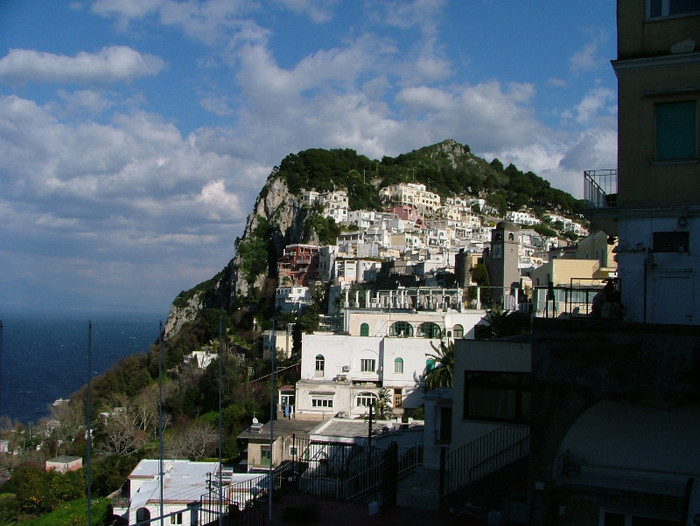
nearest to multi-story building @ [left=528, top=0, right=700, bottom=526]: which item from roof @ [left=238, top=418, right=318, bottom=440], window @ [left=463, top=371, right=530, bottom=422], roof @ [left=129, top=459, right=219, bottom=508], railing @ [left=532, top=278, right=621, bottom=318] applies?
railing @ [left=532, top=278, right=621, bottom=318]

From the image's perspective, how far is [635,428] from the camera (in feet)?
27.1

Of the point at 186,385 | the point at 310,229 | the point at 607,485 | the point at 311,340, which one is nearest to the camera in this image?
the point at 607,485

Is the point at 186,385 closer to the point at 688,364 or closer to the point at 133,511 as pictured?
the point at 133,511

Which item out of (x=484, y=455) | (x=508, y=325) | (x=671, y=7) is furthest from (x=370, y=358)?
(x=671, y=7)

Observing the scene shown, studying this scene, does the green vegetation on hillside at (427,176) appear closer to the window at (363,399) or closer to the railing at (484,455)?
the window at (363,399)

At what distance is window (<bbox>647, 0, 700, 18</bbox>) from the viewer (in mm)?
8424

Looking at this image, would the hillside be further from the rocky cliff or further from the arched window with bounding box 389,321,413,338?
the arched window with bounding box 389,321,413,338

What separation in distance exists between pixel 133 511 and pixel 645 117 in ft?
69.5

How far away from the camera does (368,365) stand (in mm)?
35500

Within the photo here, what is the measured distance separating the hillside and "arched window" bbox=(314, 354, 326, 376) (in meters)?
44.5

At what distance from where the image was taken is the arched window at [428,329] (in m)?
37.2

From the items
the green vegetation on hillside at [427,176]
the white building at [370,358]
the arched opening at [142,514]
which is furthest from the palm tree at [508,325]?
the green vegetation on hillside at [427,176]

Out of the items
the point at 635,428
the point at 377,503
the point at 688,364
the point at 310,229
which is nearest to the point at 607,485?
the point at 635,428

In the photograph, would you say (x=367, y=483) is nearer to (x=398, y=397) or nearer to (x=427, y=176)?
(x=398, y=397)
